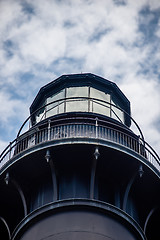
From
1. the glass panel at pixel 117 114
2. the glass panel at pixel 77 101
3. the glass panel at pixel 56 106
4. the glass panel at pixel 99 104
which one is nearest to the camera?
the glass panel at pixel 77 101

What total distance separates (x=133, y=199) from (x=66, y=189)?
11.9 feet

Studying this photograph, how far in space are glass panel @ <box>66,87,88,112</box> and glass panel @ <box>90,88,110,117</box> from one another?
0.35 m

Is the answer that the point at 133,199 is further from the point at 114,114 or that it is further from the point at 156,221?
the point at 114,114

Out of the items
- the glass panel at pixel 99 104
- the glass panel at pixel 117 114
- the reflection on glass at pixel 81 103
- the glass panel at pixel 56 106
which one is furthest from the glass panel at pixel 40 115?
the glass panel at pixel 117 114

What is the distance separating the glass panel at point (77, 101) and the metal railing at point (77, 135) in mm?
2583

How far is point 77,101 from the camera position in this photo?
35.1 m

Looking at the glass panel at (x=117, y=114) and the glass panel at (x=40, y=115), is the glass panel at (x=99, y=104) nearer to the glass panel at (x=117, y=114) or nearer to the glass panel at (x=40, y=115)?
the glass panel at (x=117, y=114)

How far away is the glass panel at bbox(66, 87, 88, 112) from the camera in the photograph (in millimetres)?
34594

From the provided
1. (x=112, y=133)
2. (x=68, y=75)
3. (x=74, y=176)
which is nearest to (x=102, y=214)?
(x=74, y=176)

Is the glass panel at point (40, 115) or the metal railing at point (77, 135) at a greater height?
the glass panel at point (40, 115)

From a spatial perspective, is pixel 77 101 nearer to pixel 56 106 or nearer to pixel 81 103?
pixel 81 103

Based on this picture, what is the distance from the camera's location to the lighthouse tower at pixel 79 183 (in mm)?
27844

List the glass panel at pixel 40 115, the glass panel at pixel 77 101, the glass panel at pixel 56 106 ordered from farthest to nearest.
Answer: the glass panel at pixel 40 115 → the glass panel at pixel 56 106 → the glass panel at pixel 77 101

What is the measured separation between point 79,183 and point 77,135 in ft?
8.67
